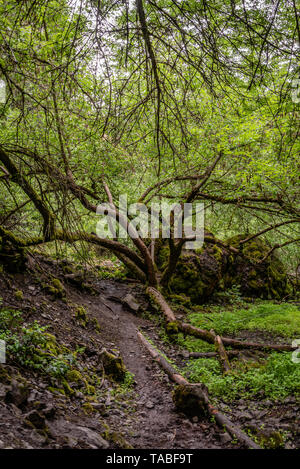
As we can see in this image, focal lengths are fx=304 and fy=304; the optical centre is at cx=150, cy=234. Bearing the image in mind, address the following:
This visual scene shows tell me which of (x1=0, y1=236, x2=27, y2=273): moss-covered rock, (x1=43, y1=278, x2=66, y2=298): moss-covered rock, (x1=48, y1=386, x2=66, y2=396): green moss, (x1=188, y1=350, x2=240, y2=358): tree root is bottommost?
(x1=188, y1=350, x2=240, y2=358): tree root

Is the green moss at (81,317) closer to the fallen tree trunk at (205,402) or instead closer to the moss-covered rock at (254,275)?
the fallen tree trunk at (205,402)

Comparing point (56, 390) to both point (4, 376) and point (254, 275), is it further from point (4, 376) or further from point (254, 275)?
point (254, 275)

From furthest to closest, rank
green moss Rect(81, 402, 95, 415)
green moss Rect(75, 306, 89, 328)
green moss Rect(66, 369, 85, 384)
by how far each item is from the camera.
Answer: green moss Rect(75, 306, 89, 328), green moss Rect(66, 369, 85, 384), green moss Rect(81, 402, 95, 415)

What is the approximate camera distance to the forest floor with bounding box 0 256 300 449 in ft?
9.15

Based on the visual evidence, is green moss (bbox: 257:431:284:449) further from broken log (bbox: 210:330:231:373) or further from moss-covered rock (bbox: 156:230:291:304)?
moss-covered rock (bbox: 156:230:291:304)

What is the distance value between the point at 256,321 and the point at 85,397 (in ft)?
19.3

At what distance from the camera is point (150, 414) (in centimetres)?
394

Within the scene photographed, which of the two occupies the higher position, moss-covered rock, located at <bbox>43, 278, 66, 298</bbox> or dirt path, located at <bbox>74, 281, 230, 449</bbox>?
moss-covered rock, located at <bbox>43, 278, 66, 298</bbox>

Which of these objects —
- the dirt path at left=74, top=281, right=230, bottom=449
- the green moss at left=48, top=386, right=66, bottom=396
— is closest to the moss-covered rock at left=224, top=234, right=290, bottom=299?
the dirt path at left=74, top=281, right=230, bottom=449

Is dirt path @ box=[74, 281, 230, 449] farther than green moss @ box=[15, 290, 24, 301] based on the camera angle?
No

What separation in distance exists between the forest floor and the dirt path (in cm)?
1

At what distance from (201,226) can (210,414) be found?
8.70 m

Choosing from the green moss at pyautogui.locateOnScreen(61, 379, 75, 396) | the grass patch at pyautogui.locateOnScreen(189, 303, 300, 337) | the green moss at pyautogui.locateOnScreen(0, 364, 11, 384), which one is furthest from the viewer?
the grass patch at pyautogui.locateOnScreen(189, 303, 300, 337)

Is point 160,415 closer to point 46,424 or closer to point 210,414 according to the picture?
point 210,414
